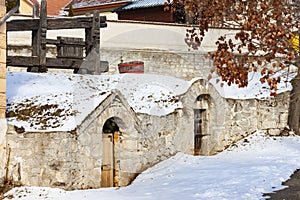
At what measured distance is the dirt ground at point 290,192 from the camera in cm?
946

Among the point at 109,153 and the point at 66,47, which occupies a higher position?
the point at 66,47

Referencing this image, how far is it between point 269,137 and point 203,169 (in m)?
4.15

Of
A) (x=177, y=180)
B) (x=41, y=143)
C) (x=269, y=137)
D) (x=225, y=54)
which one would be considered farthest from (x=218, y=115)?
(x=225, y=54)

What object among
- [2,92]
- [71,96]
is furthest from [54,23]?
[2,92]

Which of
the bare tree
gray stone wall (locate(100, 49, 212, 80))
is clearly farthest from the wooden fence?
the bare tree

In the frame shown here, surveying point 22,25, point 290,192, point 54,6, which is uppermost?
A: point 54,6

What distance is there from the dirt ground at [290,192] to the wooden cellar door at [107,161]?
3349mm

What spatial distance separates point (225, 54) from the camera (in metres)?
6.68

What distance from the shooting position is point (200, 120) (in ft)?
50.3

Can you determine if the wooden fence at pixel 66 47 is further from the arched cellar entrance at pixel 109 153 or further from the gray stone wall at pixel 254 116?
the gray stone wall at pixel 254 116

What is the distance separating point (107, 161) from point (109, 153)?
0.20 metres

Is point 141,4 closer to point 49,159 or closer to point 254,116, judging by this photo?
point 254,116

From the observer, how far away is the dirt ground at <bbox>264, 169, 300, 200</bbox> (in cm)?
946

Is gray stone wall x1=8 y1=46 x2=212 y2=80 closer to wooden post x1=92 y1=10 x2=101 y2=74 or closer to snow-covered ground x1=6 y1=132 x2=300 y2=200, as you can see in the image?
wooden post x1=92 y1=10 x2=101 y2=74
